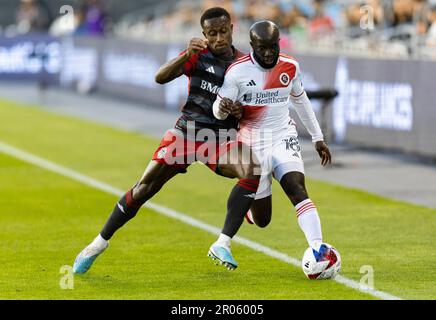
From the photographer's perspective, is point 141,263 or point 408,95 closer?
point 141,263

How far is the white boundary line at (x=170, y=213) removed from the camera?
9164mm

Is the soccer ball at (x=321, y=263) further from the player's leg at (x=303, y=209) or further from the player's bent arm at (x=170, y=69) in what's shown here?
the player's bent arm at (x=170, y=69)

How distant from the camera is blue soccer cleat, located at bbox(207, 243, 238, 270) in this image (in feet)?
31.4

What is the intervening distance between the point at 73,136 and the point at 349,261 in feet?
43.2

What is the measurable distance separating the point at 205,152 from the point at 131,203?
745 millimetres

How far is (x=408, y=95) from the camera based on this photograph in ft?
60.1

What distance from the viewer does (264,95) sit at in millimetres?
9719

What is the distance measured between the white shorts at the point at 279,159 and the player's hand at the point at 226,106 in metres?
0.53

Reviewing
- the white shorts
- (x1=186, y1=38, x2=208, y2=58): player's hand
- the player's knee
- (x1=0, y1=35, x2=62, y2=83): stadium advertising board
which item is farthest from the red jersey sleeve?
(x1=0, y1=35, x2=62, y2=83): stadium advertising board

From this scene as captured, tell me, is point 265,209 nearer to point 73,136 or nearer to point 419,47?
point 419,47

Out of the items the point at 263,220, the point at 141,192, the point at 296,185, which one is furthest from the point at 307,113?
the point at 141,192

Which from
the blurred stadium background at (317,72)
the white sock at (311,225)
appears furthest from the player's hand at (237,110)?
the blurred stadium background at (317,72)
